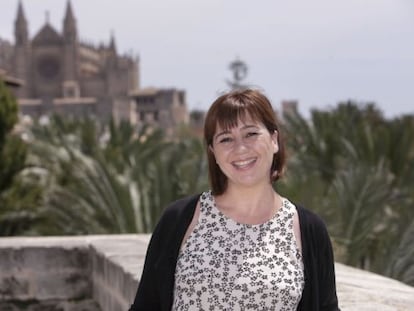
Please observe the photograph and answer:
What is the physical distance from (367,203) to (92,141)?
436 inches

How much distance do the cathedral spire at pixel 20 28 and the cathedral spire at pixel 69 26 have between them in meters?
5.47

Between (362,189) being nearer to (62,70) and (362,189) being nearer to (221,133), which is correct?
(221,133)

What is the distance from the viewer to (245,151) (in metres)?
2.01

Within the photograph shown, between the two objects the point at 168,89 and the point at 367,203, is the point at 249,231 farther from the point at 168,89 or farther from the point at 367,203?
the point at 168,89

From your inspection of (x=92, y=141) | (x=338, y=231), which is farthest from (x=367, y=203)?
(x=92, y=141)

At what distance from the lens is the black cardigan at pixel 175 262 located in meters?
1.97

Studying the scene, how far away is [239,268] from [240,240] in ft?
0.25

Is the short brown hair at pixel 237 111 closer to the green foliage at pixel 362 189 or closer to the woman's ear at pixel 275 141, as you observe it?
the woman's ear at pixel 275 141

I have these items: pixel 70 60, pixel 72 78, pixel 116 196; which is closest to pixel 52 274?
pixel 116 196

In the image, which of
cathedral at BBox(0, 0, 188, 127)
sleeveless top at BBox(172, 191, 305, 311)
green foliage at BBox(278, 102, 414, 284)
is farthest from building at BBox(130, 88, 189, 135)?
sleeveless top at BBox(172, 191, 305, 311)

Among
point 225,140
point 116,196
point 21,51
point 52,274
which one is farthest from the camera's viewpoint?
point 21,51

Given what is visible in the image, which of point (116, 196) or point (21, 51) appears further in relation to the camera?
point (21, 51)

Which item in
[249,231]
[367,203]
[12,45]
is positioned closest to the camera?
[249,231]

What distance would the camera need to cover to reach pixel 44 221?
36.0 ft
